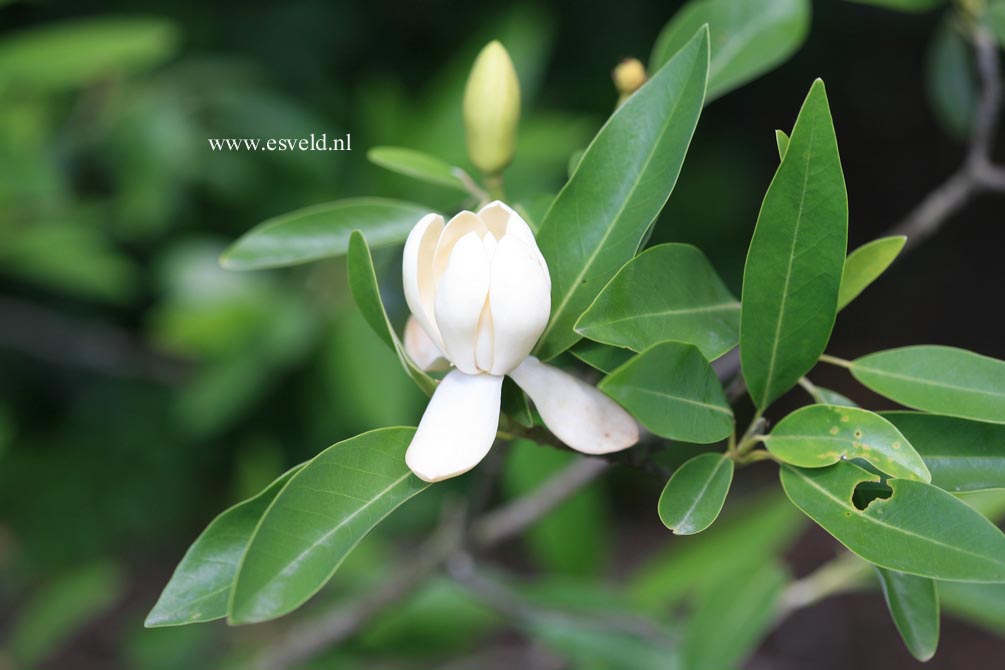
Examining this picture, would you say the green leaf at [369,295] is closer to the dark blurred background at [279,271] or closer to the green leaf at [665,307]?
the green leaf at [665,307]

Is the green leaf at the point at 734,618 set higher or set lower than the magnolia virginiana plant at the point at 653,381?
lower

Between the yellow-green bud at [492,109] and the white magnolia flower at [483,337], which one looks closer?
the white magnolia flower at [483,337]

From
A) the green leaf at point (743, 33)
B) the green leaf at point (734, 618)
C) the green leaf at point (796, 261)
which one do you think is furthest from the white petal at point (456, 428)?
the green leaf at point (734, 618)

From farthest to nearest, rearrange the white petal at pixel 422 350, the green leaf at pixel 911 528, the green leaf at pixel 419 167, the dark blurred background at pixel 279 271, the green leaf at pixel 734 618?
the dark blurred background at pixel 279 271
the green leaf at pixel 734 618
the green leaf at pixel 419 167
the white petal at pixel 422 350
the green leaf at pixel 911 528

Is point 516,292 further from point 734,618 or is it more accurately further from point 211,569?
point 734,618

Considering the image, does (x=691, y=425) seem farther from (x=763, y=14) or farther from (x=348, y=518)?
(x=763, y=14)

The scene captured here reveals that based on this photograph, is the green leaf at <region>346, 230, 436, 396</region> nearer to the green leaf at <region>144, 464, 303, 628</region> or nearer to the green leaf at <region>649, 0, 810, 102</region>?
the green leaf at <region>144, 464, 303, 628</region>

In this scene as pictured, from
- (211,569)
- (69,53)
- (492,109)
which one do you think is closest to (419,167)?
(492,109)

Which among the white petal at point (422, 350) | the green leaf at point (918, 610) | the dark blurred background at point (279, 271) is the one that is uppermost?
the white petal at point (422, 350)
